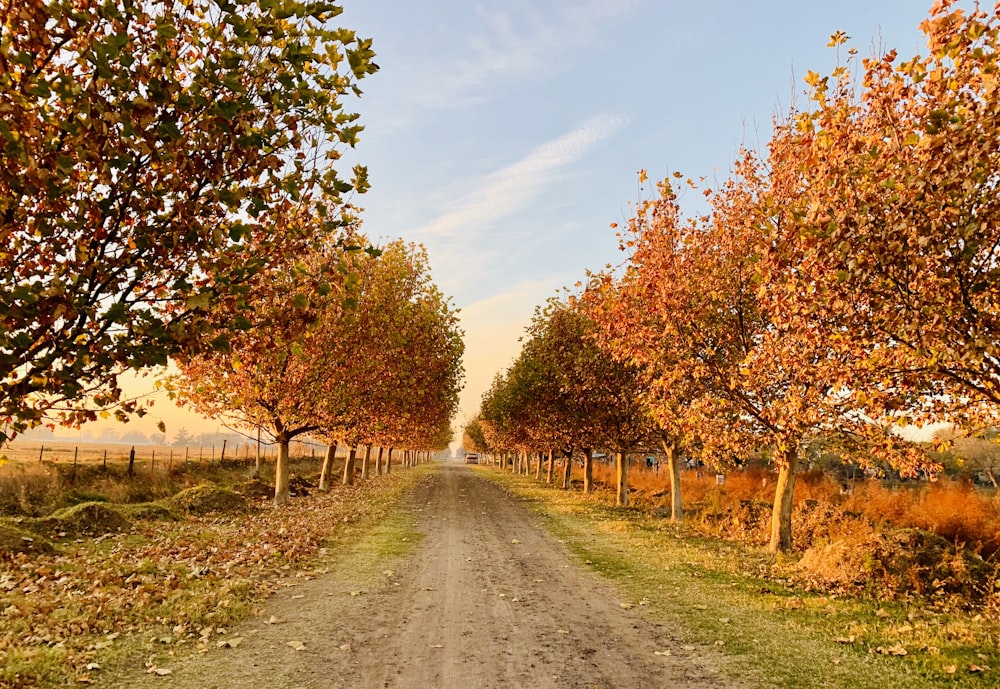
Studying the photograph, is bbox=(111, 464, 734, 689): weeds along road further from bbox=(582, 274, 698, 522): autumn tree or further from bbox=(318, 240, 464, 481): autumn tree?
bbox=(318, 240, 464, 481): autumn tree

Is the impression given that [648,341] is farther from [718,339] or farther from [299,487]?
[299,487]

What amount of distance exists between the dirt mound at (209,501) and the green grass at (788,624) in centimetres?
1359

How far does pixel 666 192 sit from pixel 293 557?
49.2 feet

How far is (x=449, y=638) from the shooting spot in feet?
28.9

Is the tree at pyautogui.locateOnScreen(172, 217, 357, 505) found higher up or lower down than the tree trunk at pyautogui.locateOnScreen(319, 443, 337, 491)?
higher up

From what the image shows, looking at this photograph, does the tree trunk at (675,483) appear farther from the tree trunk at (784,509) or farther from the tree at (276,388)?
the tree at (276,388)

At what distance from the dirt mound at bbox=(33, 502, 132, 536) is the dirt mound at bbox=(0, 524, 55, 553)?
1.30 m

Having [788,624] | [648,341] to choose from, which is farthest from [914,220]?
[648,341]

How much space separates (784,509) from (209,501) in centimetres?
1981

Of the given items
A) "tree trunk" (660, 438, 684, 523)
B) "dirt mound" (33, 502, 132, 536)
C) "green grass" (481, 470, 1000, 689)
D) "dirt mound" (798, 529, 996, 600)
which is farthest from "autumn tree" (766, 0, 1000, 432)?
"dirt mound" (33, 502, 132, 536)

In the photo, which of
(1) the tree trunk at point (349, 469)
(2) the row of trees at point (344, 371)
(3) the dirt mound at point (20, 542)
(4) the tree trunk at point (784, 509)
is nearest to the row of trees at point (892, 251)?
(4) the tree trunk at point (784, 509)

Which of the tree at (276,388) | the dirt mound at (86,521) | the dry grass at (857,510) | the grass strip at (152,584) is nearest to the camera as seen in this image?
the grass strip at (152,584)

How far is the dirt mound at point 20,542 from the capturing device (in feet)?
43.4

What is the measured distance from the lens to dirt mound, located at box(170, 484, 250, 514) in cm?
2122
